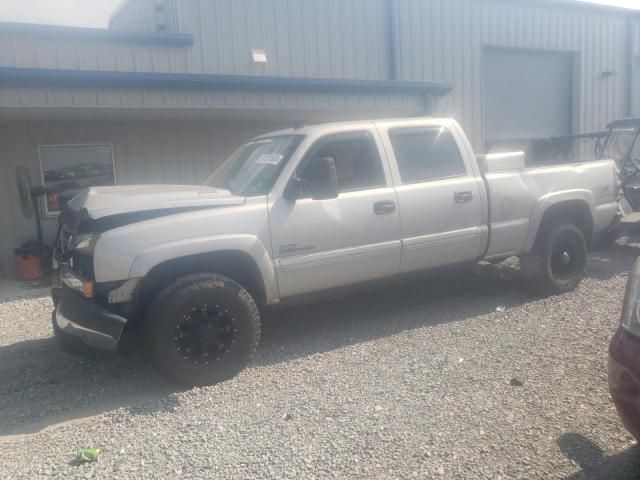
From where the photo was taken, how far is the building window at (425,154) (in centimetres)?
529

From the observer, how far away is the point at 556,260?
6.16m

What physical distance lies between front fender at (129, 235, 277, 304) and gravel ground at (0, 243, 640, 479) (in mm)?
761

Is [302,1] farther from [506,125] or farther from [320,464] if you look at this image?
[320,464]

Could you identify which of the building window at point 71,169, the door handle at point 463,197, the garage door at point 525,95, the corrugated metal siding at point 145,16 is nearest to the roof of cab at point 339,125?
the door handle at point 463,197

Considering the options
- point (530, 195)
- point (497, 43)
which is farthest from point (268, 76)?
point (497, 43)

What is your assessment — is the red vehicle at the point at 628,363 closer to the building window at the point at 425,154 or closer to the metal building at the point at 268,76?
the building window at the point at 425,154

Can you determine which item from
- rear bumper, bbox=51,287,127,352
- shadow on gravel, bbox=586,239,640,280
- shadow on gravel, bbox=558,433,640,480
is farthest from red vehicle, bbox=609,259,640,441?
shadow on gravel, bbox=586,239,640,280

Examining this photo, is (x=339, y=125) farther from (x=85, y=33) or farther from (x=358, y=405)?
(x=85, y=33)

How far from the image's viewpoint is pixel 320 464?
3078 mm

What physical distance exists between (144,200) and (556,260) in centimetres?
436

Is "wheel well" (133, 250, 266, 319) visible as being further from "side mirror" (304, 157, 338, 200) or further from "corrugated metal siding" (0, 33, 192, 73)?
"corrugated metal siding" (0, 33, 192, 73)

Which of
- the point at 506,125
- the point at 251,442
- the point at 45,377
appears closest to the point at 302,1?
the point at 506,125

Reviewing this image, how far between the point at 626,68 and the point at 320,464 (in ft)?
54.2

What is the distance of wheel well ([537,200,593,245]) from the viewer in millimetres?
6090
